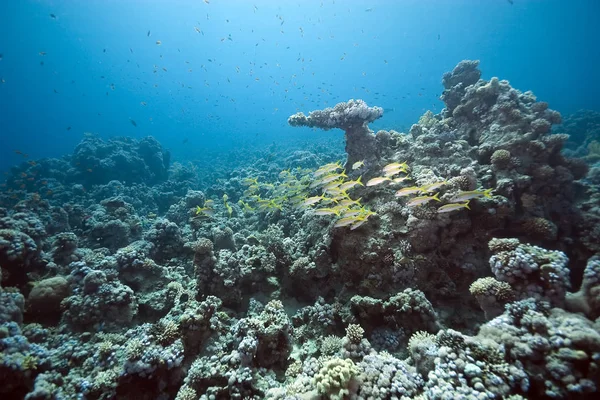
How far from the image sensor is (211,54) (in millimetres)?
136000

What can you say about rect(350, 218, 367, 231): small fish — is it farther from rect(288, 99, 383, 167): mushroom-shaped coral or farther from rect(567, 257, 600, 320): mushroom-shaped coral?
rect(288, 99, 383, 167): mushroom-shaped coral

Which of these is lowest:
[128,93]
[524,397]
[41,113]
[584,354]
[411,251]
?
[524,397]

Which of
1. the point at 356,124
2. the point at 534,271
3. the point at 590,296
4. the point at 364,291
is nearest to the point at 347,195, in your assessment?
the point at 364,291

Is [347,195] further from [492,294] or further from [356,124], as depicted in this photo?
[356,124]

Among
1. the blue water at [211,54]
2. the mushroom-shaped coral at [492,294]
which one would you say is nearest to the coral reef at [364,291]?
the mushroom-shaped coral at [492,294]

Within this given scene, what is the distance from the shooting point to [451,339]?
→ 12.5 ft

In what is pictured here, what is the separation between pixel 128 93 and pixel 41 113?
4493 cm

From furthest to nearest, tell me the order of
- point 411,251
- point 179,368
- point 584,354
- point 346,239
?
1. point 346,239
2. point 411,251
3. point 179,368
4. point 584,354

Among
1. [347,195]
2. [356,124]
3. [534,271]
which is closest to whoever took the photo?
[534,271]

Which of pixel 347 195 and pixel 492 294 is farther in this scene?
pixel 347 195

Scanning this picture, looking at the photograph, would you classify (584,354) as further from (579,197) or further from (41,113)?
(41,113)

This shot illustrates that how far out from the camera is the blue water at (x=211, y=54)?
71438mm

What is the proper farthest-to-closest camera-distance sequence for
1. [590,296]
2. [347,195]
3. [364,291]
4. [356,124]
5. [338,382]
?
[356,124] < [347,195] < [364,291] < [590,296] < [338,382]

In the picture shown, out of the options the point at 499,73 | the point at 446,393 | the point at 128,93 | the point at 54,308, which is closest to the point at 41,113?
the point at 128,93
